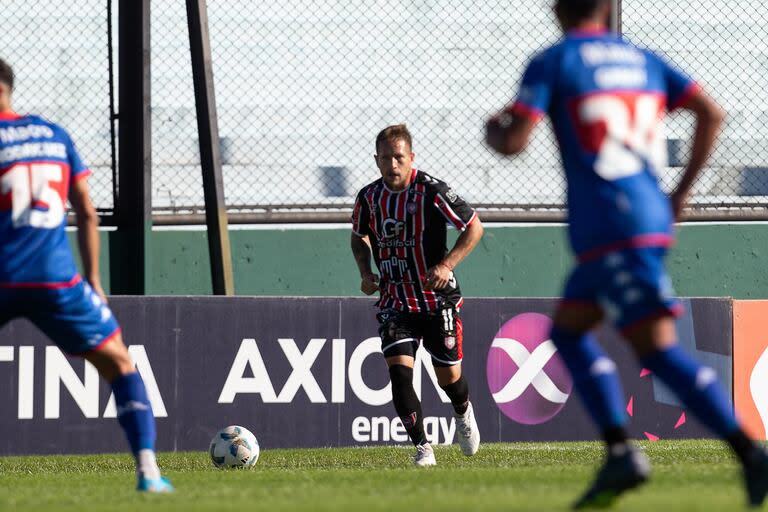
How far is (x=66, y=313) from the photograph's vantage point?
6008mm

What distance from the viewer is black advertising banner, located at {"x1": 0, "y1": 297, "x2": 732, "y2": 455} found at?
1039 cm

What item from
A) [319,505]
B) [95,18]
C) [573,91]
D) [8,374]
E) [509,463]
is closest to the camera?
[573,91]

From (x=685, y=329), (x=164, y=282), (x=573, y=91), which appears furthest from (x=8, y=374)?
(x=573, y=91)

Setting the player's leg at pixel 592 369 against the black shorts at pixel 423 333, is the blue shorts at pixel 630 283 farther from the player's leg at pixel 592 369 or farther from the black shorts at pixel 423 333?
the black shorts at pixel 423 333

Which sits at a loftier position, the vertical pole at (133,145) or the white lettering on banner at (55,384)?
the vertical pole at (133,145)

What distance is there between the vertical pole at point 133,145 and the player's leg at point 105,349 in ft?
21.8

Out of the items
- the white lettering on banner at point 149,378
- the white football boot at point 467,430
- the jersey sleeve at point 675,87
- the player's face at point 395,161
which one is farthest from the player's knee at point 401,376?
the jersey sleeve at point 675,87

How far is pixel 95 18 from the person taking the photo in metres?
13.1

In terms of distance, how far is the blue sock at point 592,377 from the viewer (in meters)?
4.88

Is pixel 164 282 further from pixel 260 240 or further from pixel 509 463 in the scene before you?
pixel 509 463

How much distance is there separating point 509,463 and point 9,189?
3.72 metres

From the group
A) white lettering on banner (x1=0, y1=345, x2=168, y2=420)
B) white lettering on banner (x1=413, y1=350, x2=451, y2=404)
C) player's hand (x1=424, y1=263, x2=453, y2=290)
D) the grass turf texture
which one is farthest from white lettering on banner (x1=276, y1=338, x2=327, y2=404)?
player's hand (x1=424, y1=263, x2=453, y2=290)

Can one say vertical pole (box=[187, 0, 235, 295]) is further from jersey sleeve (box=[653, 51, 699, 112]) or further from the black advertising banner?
jersey sleeve (box=[653, 51, 699, 112])

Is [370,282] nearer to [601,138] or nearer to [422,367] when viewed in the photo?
[422,367]
